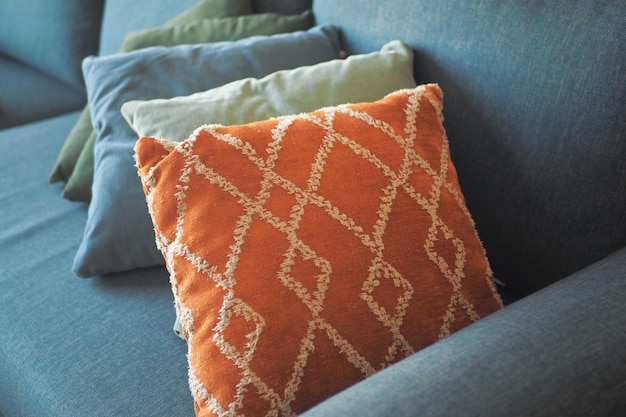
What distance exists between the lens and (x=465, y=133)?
1072mm

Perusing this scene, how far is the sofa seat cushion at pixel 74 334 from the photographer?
0.93 metres

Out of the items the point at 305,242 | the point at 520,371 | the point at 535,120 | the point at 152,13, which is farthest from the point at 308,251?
the point at 152,13

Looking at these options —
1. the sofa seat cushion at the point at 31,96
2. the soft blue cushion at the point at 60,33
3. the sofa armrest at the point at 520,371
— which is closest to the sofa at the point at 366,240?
the sofa armrest at the point at 520,371

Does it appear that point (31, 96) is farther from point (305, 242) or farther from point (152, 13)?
point (305, 242)

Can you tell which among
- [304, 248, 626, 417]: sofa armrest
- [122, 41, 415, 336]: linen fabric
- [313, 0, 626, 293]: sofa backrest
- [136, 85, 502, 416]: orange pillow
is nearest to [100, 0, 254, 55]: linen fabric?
[122, 41, 415, 336]: linen fabric

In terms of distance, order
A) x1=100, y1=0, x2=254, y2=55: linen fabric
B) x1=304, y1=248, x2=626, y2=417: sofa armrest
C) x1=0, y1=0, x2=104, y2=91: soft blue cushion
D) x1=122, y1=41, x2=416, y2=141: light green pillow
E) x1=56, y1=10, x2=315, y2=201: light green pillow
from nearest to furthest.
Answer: x1=304, y1=248, x2=626, y2=417: sofa armrest < x1=122, y1=41, x2=416, y2=141: light green pillow < x1=56, y1=10, x2=315, y2=201: light green pillow < x1=100, y1=0, x2=254, y2=55: linen fabric < x1=0, y1=0, x2=104, y2=91: soft blue cushion

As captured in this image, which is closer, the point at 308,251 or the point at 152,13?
the point at 308,251

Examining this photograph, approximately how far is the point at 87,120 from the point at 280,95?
1.89ft

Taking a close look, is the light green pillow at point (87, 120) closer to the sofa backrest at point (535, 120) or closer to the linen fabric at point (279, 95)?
the linen fabric at point (279, 95)

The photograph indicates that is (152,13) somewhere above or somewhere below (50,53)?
above

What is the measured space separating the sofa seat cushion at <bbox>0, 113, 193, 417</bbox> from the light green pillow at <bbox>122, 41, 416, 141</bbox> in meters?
0.29

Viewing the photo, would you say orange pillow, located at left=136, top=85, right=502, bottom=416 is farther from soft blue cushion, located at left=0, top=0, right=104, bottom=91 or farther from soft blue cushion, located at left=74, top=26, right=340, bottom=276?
soft blue cushion, located at left=0, top=0, right=104, bottom=91

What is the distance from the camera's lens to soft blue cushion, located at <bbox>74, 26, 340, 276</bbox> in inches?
44.3

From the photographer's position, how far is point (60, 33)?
2104mm
